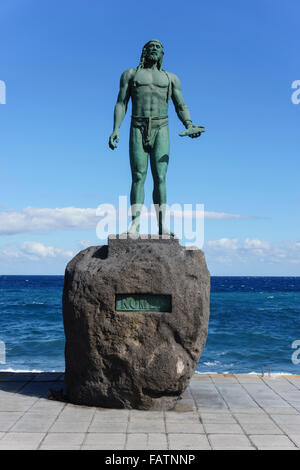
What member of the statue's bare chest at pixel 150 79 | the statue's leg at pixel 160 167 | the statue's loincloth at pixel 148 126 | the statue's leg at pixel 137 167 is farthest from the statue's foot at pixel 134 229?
the statue's bare chest at pixel 150 79

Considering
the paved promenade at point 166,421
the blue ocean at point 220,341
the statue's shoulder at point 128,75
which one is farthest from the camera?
the blue ocean at point 220,341

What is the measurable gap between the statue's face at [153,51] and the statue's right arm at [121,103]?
0.31 meters

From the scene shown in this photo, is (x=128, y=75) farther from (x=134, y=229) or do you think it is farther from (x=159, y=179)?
(x=134, y=229)

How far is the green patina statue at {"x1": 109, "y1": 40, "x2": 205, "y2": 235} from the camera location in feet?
22.9

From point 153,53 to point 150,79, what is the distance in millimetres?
383

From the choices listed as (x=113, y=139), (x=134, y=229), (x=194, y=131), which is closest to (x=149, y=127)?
(x=113, y=139)

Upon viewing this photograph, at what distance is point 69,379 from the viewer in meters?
6.36

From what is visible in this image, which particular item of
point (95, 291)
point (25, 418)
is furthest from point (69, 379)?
point (95, 291)

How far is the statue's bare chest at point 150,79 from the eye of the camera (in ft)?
22.9

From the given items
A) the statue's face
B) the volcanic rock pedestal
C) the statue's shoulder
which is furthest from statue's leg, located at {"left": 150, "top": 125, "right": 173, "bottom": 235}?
the volcanic rock pedestal

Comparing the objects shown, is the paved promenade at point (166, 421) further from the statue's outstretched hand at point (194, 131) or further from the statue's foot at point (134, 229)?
the statue's outstretched hand at point (194, 131)

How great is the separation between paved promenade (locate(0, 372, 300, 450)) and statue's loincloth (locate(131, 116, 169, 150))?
3.49 m

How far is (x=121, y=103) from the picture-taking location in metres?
7.21

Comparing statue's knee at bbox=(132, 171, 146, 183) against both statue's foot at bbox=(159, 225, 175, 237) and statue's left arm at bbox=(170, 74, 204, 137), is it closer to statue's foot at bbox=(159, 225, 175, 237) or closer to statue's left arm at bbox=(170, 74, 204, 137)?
A: statue's foot at bbox=(159, 225, 175, 237)
